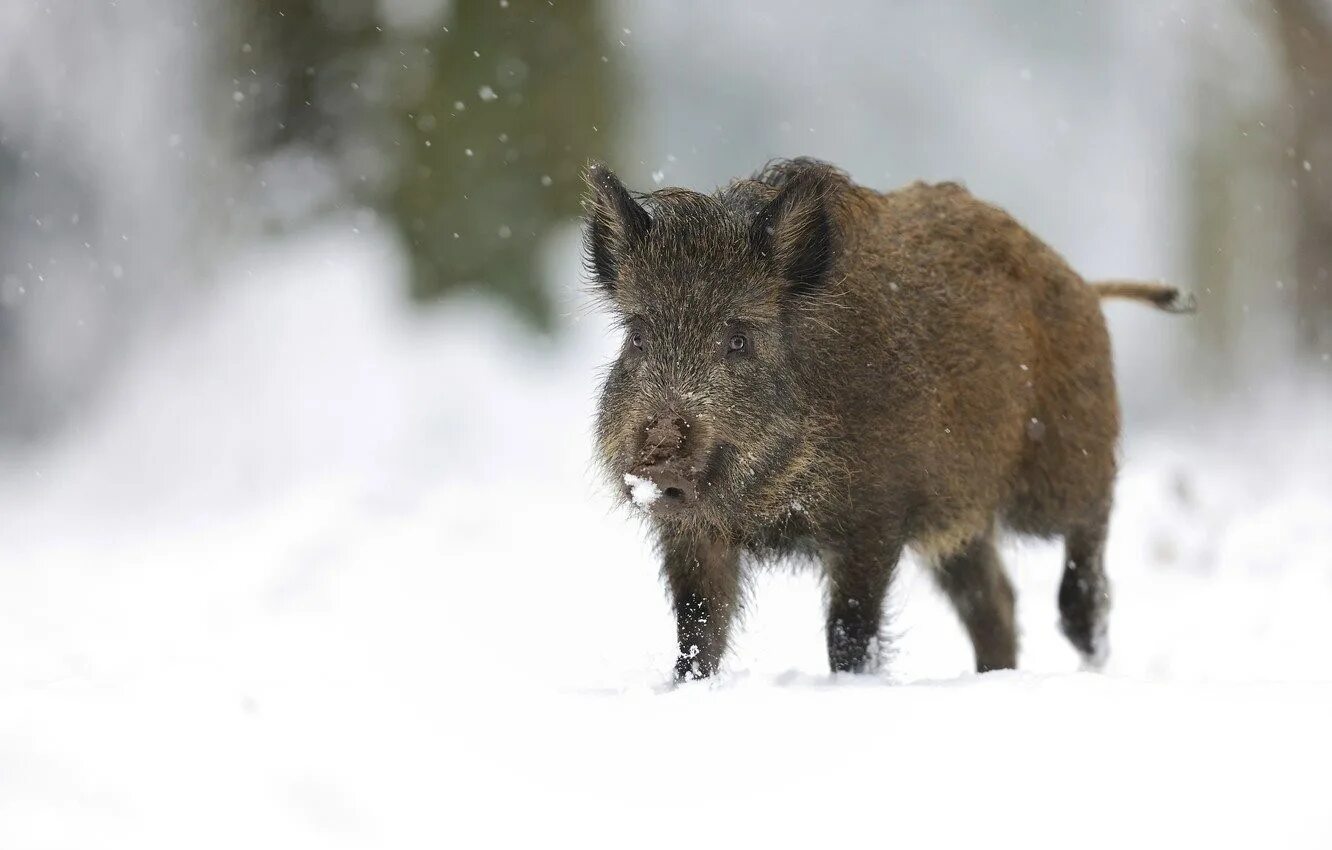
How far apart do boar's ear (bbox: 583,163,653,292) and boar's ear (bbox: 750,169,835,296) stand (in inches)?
15.3

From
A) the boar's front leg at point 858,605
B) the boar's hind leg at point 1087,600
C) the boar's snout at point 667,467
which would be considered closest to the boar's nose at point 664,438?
the boar's snout at point 667,467

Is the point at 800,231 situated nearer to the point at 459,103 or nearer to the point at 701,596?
the point at 701,596

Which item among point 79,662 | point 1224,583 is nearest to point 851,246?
point 79,662

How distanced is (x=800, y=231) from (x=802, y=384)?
1.63ft

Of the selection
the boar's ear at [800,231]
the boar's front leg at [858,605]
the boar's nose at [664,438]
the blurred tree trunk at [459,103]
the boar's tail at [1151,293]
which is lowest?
the boar's front leg at [858,605]

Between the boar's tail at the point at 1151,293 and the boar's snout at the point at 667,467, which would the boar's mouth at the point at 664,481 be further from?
the boar's tail at the point at 1151,293

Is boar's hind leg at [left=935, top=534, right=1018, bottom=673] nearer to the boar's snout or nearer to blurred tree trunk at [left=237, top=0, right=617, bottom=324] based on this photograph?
the boar's snout

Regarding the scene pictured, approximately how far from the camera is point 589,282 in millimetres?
5195

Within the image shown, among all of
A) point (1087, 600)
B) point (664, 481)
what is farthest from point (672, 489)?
point (1087, 600)

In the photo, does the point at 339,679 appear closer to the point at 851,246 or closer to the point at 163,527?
the point at 851,246

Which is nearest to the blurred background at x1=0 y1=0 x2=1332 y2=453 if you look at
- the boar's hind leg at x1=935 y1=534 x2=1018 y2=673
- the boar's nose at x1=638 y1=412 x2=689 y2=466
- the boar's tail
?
the boar's tail

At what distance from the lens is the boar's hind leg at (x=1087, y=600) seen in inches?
245

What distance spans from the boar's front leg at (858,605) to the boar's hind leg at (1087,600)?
1.70m

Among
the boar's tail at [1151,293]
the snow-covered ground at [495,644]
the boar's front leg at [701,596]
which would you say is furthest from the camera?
the boar's tail at [1151,293]
